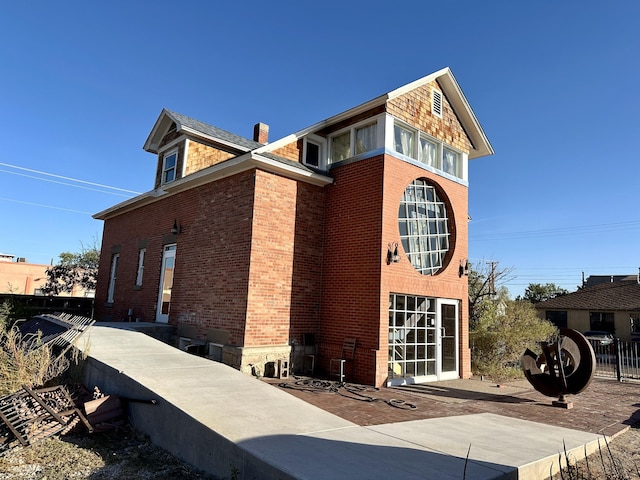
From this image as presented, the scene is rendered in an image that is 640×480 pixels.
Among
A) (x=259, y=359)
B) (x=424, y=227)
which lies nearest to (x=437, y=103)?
(x=424, y=227)

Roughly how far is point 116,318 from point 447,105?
14277 mm

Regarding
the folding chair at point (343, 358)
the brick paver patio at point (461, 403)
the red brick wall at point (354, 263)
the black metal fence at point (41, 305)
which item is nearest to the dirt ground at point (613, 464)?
the brick paver patio at point (461, 403)

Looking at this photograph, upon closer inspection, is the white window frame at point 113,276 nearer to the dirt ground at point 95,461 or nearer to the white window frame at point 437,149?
the dirt ground at point 95,461

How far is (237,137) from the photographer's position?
15031mm

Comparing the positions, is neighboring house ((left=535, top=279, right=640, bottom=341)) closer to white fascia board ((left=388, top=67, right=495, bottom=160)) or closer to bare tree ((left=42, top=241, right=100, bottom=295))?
white fascia board ((left=388, top=67, right=495, bottom=160))

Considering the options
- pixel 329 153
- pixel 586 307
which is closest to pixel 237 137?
pixel 329 153

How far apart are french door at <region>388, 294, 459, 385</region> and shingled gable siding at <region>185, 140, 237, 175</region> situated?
24.5 ft

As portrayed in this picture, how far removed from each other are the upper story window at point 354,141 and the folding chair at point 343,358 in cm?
497

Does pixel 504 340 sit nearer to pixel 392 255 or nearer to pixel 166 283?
pixel 392 255

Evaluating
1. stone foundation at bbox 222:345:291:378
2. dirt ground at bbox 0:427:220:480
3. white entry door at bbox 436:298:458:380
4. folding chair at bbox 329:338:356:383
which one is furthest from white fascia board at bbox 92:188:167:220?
white entry door at bbox 436:298:458:380

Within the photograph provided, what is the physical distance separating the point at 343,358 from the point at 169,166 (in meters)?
8.90

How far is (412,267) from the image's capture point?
10836 millimetres

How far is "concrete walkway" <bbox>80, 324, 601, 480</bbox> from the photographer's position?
406 centimetres

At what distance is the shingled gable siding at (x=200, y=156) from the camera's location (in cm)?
1323
